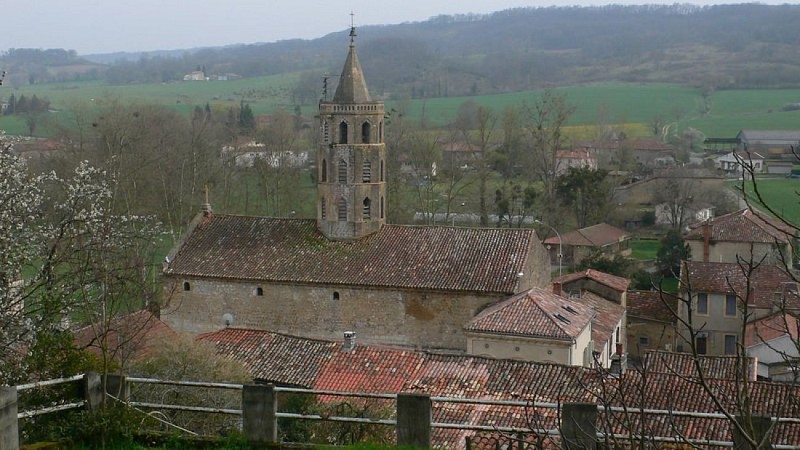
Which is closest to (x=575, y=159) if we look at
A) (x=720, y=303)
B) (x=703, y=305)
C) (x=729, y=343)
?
(x=703, y=305)

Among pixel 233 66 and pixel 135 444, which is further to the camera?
pixel 233 66

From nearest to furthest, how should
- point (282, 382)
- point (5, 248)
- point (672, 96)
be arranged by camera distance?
point (5, 248) → point (282, 382) → point (672, 96)

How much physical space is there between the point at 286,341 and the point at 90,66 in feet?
615

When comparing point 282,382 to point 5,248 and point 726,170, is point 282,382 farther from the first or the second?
point 726,170

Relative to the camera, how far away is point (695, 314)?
35.1 m

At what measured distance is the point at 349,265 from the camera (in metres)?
28.8

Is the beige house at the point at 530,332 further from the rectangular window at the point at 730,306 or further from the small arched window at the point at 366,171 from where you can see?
the rectangular window at the point at 730,306

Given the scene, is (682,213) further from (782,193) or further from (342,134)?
(342,134)

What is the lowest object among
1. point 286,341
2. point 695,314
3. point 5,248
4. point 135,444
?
point 695,314

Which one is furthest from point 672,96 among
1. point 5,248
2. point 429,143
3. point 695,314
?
point 5,248

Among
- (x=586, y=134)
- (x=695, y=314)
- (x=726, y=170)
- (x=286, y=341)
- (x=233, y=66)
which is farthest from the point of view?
(x=233, y=66)

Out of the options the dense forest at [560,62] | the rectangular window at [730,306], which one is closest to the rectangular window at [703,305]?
the rectangular window at [730,306]

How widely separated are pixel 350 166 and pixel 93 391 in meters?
20.7

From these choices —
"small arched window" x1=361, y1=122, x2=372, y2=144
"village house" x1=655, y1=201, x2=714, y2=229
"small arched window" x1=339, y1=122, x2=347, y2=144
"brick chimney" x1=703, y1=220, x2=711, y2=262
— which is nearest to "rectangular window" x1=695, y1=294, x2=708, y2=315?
"brick chimney" x1=703, y1=220, x2=711, y2=262
